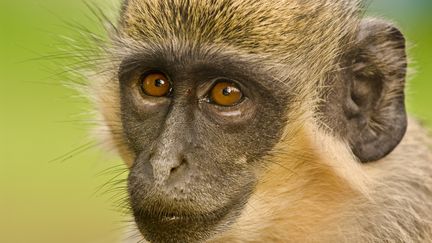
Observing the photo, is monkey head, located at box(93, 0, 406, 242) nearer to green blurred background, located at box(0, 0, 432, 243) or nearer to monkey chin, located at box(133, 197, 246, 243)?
monkey chin, located at box(133, 197, 246, 243)

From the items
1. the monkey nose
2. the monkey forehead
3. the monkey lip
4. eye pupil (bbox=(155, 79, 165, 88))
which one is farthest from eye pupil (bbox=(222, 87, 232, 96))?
the monkey lip

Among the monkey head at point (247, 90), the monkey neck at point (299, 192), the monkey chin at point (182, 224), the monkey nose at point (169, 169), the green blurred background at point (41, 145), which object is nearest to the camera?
the monkey nose at point (169, 169)

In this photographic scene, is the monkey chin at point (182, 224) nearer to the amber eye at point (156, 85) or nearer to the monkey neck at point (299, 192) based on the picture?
the monkey neck at point (299, 192)

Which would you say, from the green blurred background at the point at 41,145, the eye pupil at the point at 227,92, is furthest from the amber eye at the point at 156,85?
the green blurred background at the point at 41,145

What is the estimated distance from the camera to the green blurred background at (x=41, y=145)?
14672 millimetres

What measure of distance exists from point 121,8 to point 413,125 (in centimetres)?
215

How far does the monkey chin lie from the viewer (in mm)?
6887

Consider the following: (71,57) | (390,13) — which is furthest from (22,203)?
(390,13)

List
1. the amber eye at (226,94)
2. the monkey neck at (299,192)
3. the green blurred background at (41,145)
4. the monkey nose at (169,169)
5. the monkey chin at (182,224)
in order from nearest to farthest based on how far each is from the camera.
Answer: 1. the monkey nose at (169,169)
2. the monkey chin at (182,224)
3. the amber eye at (226,94)
4. the monkey neck at (299,192)
5. the green blurred background at (41,145)

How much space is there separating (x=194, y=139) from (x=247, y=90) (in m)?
0.54

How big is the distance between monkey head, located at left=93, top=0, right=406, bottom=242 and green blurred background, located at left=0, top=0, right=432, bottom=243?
214 inches

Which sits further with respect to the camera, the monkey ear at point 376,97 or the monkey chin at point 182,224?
the monkey ear at point 376,97

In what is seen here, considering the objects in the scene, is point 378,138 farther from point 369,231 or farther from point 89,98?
point 89,98

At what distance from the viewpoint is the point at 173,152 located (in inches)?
269
